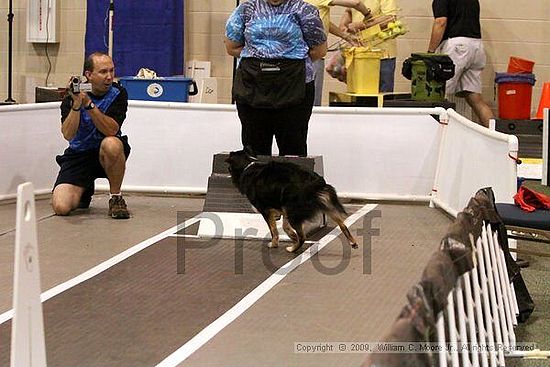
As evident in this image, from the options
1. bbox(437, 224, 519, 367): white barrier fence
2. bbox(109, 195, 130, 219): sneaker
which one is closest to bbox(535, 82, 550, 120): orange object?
bbox(109, 195, 130, 219): sneaker

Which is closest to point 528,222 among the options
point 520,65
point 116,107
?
point 116,107

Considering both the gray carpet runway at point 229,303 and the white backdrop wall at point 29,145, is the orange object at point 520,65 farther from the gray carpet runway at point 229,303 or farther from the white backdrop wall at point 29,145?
the white backdrop wall at point 29,145

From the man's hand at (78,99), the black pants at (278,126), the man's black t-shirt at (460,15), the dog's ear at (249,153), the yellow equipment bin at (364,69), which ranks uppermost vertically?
the man's black t-shirt at (460,15)

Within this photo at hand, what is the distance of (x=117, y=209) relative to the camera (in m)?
6.20

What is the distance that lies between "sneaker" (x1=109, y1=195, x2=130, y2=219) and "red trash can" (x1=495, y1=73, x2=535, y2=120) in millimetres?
4576

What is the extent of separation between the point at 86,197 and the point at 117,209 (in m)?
0.35

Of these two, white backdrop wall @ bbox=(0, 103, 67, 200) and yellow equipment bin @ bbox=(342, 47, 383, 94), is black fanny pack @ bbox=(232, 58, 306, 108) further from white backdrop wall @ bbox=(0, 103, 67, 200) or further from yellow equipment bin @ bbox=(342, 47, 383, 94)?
yellow equipment bin @ bbox=(342, 47, 383, 94)

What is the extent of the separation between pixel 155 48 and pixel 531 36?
3771 mm

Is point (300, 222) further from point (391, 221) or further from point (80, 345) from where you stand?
point (80, 345)

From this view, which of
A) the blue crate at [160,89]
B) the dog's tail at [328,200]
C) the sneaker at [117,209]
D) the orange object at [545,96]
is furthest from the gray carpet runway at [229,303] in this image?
the orange object at [545,96]

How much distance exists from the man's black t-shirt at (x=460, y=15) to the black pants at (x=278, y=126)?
363 centimetres

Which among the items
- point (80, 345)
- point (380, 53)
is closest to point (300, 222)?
point (80, 345)

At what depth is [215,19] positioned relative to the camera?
10484 millimetres

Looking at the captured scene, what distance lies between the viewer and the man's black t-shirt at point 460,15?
927 centimetres
